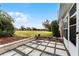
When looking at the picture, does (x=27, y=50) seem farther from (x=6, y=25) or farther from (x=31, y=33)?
(x=6, y=25)

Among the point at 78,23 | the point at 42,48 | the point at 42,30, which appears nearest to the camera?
the point at 78,23

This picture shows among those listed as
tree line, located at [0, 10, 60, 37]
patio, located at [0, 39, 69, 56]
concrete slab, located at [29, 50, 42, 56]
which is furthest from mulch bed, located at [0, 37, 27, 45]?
concrete slab, located at [29, 50, 42, 56]

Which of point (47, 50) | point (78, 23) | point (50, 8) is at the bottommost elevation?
point (47, 50)

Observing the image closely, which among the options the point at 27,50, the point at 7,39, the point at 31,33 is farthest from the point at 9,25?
the point at 27,50

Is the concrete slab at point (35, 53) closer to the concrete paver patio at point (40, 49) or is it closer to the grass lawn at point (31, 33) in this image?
the concrete paver patio at point (40, 49)

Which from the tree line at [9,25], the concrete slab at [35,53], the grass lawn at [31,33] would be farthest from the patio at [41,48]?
the tree line at [9,25]

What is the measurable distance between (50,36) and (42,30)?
33 centimetres

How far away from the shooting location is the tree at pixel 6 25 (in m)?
3.89

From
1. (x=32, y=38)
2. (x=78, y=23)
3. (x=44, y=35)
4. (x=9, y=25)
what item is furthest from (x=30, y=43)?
(x=78, y=23)

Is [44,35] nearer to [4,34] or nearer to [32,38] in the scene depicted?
[32,38]

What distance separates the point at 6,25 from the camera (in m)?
3.96

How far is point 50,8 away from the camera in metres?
3.94

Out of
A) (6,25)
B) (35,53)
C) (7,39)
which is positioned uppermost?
(6,25)

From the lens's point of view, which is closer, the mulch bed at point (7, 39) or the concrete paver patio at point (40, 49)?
the concrete paver patio at point (40, 49)
